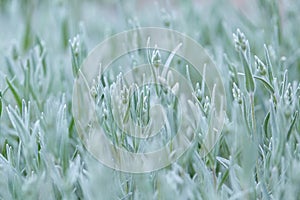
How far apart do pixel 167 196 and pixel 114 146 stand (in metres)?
0.18

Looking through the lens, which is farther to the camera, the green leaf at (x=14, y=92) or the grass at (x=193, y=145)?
the green leaf at (x=14, y=92)

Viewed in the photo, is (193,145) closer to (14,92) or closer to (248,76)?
(248,76)

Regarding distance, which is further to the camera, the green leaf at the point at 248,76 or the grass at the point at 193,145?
the green leaf at the point at 248,76

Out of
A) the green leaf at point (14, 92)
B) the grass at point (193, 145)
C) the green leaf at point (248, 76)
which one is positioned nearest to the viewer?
the grass at point (193, 145)

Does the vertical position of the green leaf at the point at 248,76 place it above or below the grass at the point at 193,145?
above

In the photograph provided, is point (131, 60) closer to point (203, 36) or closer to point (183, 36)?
point (183, 36)

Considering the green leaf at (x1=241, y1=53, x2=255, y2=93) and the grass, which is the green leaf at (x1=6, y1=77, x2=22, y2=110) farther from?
the green leaf at (x1=241, y1=53, x2=255, y2=93)

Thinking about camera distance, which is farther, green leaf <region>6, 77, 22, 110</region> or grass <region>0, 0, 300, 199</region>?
green leaf <region>6, 77, 22, 110</region>

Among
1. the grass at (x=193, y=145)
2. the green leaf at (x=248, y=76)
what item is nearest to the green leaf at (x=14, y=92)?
the grass at (x=193, y=145)

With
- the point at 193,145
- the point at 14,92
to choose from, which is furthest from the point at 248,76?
the point at 14,92

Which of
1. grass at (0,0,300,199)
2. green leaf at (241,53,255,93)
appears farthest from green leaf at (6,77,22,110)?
green leaf at (241,53,255,93)

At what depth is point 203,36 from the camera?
5.53ft

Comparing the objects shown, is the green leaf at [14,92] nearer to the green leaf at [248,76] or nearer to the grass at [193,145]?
the grass at [193,145]

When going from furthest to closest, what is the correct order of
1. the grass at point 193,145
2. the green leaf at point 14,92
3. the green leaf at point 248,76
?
the green leaf at point 14,92 < the green leaf at point 248,76 < the grass at point 193,145
